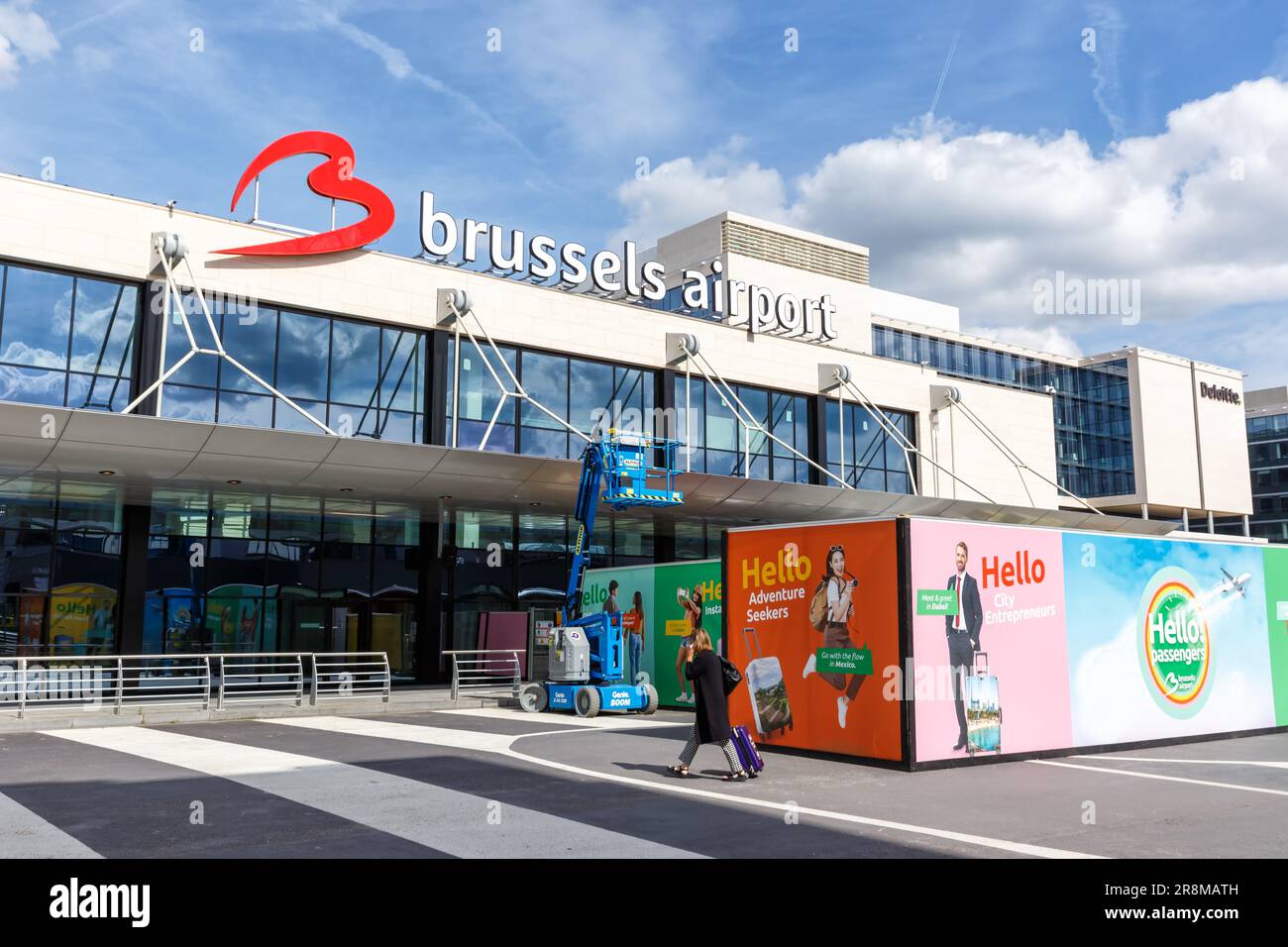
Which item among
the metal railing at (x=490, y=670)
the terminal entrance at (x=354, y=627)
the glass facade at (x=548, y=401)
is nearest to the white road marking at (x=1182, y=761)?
the metal railing at (x=490, y=670)

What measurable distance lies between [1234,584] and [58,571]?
79.3 ft

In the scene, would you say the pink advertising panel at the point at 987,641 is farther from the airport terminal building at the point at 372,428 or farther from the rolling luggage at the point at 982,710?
the airport terminal building at the point at 372,428

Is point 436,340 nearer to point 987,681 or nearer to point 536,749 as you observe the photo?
point 536,749

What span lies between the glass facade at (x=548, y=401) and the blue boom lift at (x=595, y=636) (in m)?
4.63

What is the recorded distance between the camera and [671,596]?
932 inches

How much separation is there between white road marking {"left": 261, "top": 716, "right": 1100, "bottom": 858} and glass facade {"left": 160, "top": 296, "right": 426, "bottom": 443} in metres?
7.49

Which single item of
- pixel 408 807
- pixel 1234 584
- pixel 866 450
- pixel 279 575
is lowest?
pixel 408 807

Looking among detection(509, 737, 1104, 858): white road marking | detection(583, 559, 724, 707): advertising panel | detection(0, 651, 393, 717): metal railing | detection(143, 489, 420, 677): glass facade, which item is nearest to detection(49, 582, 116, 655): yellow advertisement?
detection(0, 651, 393, 717): metal railing

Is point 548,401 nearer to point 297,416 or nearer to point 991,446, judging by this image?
point 297,416

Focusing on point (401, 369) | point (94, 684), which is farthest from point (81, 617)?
point (401, 369)

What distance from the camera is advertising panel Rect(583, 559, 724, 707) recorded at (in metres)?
22.5

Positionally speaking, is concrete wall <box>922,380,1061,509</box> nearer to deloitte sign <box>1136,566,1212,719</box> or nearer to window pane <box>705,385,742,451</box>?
window pane <box>705,385,742,451</box>

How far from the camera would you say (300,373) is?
25.3 m
